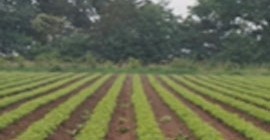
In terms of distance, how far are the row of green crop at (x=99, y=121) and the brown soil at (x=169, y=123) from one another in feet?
3.99

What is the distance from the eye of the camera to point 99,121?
1414cm

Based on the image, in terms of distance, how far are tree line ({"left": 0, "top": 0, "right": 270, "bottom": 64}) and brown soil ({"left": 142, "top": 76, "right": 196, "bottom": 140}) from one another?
139 feet

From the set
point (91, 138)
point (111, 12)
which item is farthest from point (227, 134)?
point (111, 12)

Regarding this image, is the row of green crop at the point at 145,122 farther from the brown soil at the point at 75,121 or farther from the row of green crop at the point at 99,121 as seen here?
the brown soil at the point at 75,121

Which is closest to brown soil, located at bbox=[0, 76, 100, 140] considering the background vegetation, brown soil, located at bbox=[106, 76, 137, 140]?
brown soil, located at bbox=[106, 76, 137, 140]

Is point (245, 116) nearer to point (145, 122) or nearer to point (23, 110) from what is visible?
point (145, 122)

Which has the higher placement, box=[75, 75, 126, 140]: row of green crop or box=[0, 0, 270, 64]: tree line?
box=[0, 0, 270, 64]: tree line

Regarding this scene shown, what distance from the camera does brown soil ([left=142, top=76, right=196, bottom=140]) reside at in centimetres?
1274

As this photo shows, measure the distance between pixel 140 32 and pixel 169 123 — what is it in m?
51.8

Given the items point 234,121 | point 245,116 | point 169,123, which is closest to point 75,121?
point 169,123

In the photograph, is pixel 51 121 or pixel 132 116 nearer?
pixel 51 121

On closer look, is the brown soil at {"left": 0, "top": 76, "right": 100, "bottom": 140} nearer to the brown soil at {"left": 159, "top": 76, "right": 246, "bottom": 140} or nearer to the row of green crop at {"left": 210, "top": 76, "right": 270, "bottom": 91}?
the brown soil at {"left": 159, "top": 76, "right": 246, "bottom": 140}

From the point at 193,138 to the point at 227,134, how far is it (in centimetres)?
93

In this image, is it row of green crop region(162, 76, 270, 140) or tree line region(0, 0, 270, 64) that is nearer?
row of green crop region(162, 76, 270, 140)
